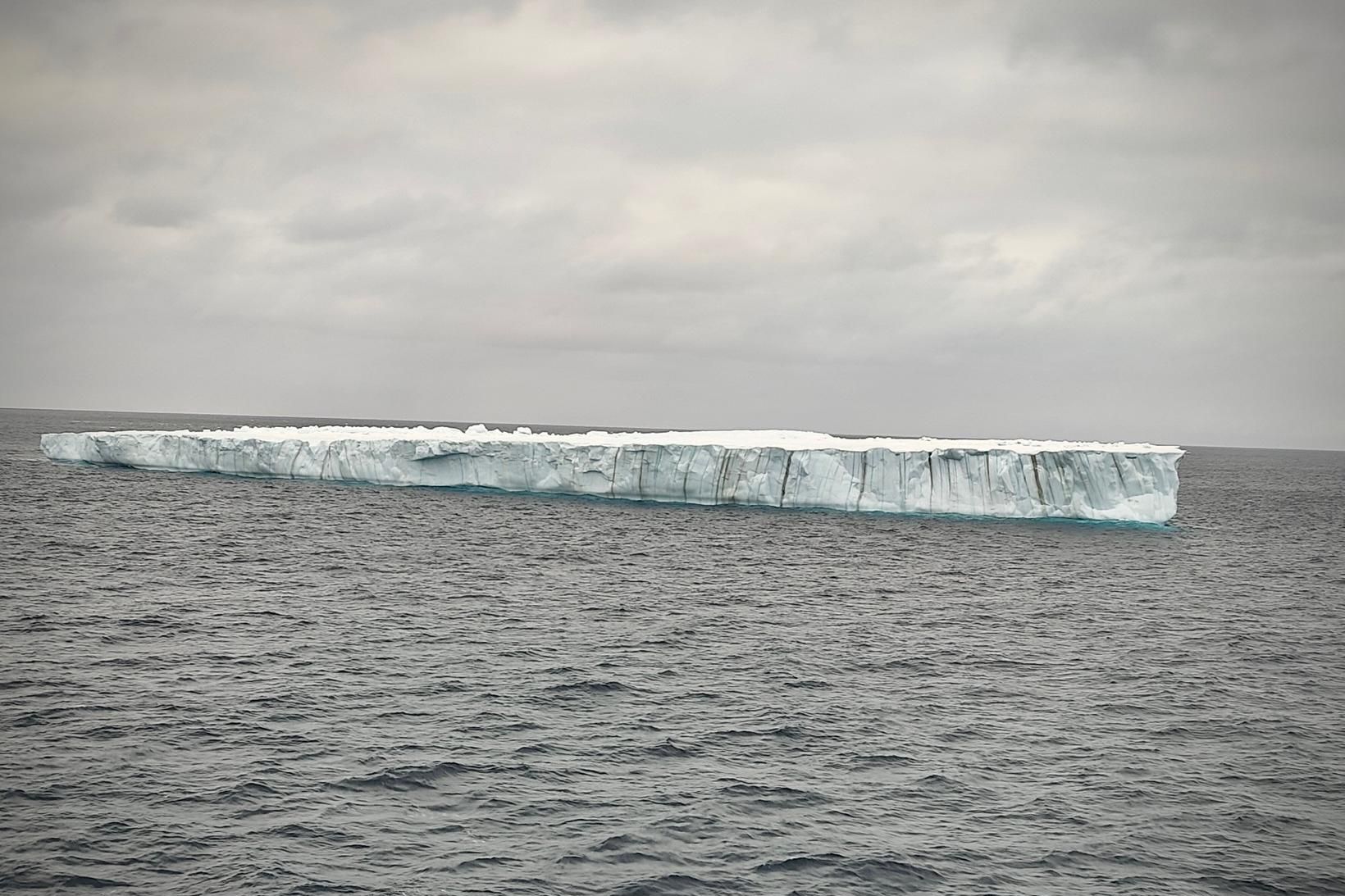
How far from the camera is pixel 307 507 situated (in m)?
47.7

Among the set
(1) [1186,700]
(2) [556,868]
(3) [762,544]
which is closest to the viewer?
(2) [556,868]

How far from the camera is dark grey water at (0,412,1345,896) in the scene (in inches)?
460

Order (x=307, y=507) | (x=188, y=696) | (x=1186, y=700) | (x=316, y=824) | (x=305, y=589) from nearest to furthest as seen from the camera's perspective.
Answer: (x=316, y=824), (x=188, y=696), (x=1186, y=700), (x=305, y=589), (x=307, y=507)

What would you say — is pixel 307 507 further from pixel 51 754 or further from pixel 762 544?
pixel 51 754

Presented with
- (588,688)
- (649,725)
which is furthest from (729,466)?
(649,725)

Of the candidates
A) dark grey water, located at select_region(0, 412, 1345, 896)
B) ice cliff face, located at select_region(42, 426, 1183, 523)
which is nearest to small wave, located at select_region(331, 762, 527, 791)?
dark grey water, located at select_region(0, 412, 1345, 896)

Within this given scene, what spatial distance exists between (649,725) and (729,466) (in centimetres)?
3553

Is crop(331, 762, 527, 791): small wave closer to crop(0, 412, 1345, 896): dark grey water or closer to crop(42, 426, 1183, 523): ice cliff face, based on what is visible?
crop(0, 412, 1345, 896): dark grey water

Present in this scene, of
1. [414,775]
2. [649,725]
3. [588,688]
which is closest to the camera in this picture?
[414,775]

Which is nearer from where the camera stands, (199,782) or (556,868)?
(556,868)

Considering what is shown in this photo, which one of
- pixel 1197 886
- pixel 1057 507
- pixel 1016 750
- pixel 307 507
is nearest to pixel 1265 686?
pixel 1016 750

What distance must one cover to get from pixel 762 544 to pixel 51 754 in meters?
29.0

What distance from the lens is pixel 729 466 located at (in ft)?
169

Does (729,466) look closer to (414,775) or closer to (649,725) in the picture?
(649,725)
